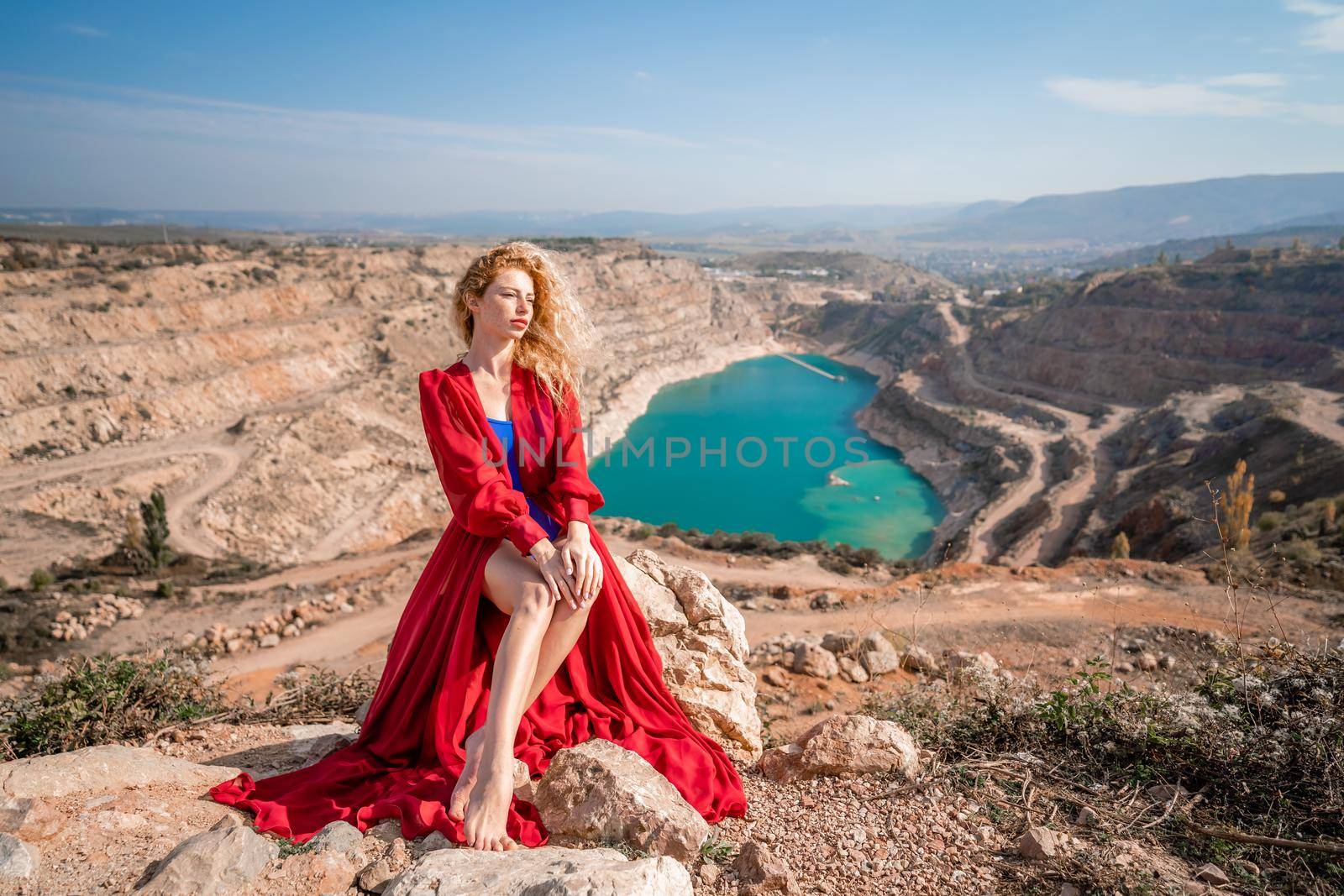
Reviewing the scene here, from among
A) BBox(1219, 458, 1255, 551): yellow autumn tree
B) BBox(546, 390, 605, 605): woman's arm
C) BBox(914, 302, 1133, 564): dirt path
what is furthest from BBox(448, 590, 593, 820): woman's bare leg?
Answer: BBox(914, 302, 1133, 564): dirt path

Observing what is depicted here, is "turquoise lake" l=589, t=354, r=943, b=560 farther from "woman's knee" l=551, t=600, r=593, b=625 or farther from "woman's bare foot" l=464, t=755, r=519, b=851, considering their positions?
"woman's bare foot" l=464, t=755, r=519, b=851

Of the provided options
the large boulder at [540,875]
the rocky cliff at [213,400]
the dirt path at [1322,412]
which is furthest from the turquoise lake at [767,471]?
the large boulder at [540,875]

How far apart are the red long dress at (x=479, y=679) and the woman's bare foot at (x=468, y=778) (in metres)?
0.07

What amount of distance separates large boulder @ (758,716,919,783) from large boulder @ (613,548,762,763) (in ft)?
1.43

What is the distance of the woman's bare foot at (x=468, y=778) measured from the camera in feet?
8.80

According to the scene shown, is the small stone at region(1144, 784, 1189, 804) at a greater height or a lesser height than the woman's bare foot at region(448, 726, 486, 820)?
lesser

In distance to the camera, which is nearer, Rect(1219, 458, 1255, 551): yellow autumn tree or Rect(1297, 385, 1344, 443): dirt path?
Rect(1219, 458, 1255, 551): yellow autumn tree

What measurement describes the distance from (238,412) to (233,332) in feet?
15.1

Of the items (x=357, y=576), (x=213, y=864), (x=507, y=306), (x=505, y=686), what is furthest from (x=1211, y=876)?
(x=357, y=576)

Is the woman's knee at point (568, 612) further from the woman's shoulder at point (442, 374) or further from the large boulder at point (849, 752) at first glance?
the large boulder at point (849, 752)

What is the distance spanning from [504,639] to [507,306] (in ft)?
5.30

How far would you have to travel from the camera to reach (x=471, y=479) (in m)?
Answer: 3.20

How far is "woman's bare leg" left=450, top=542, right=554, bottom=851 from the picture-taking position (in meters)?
2.60

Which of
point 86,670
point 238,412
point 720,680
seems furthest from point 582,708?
point 238,412
